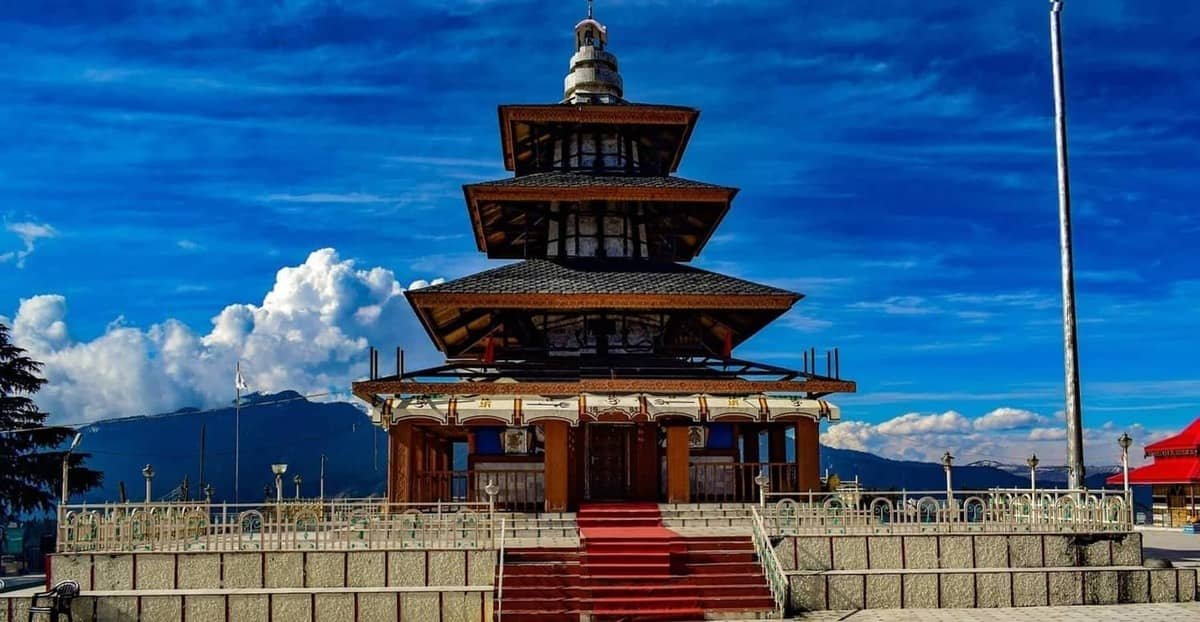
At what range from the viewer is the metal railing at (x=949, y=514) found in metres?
25.2

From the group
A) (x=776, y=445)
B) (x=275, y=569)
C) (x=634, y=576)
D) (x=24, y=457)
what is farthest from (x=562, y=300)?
(x=24, y=457)

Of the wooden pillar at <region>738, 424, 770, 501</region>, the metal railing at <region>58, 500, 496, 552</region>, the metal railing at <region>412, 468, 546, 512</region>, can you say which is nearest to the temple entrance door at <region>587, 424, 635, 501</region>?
the metal railing at <region>412, 468, 546, 512</region>

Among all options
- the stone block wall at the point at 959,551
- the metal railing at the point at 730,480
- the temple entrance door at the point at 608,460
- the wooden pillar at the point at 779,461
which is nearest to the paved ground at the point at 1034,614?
the stone block wall at the point at 959,551

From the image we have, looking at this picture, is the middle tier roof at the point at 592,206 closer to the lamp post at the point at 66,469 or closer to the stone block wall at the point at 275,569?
the lamp post at the point at 66,469

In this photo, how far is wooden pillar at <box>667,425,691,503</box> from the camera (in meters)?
30.2

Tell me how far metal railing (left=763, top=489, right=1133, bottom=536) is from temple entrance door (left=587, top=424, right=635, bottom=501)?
242 inches

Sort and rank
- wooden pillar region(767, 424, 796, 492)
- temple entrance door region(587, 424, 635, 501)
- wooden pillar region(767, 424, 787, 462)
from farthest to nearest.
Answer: wooden pillar region(767, 424, 787, 462) → temple entrance door region(587, 424, 635, 501) → wooden pillar region(767, 424, 796, 492)

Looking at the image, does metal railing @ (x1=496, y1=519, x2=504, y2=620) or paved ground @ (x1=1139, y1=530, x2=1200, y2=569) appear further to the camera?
paved ground @ (x1=1139, y1=530, x2=1200, y2=569)

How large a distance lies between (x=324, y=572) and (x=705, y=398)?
1094 cm

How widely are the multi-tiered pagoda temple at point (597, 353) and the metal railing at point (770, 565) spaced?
5.59 metres

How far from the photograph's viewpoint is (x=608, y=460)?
32.3m

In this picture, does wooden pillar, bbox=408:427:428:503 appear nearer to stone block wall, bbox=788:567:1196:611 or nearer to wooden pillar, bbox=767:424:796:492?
wooden pillar, bbox=767:424:796:492

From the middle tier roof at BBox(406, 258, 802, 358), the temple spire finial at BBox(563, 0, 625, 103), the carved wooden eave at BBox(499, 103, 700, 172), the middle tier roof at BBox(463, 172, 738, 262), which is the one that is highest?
the temple spire finial at BBox(563, 0, 625, 103)

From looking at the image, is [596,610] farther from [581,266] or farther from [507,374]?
[581,266]
